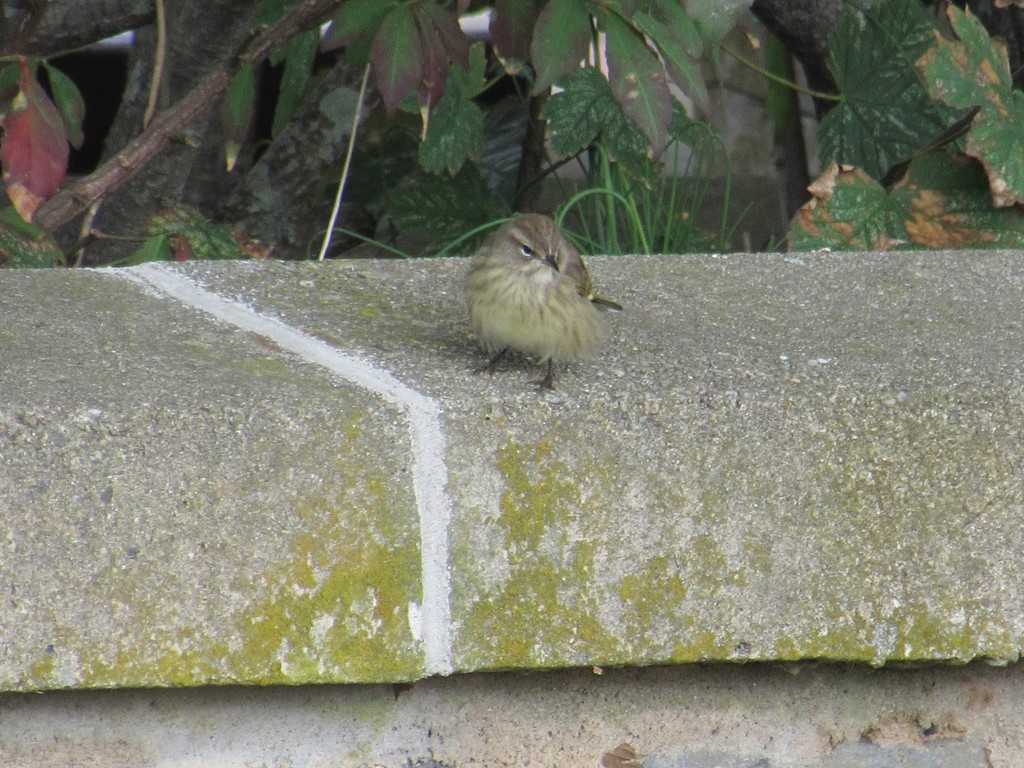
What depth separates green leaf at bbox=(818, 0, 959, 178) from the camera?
4.38m

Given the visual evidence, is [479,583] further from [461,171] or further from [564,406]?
[461,171]

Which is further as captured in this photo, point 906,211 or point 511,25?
point 906,211

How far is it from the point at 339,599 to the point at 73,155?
4651mm

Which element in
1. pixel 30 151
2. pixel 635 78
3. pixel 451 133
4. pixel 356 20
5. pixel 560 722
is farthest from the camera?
pixel 451 133

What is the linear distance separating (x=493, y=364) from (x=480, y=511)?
0.49 metres

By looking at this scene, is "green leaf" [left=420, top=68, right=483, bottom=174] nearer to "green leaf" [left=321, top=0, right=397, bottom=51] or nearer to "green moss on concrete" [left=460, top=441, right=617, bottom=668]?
"green leaf" [left=321, top=0, right=397, bottom=51]

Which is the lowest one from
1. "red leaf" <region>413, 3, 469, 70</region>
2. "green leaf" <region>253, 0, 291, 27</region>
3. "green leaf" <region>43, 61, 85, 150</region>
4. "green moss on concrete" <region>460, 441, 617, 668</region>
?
"green moss on concrete" <region>460, 441, 617, 668</region>

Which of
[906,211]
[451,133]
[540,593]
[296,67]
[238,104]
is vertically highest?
[296,67]

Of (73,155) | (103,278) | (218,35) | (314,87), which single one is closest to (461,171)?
(314,87)

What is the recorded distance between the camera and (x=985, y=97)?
3.64 m

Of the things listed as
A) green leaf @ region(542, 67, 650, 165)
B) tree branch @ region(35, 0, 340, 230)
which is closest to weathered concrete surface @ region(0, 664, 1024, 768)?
tree branch @ region(35, 0, 340, 230)

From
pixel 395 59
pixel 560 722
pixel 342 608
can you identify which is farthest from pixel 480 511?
pixel 395 59

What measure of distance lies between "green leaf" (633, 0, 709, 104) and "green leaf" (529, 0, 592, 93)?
0.12m

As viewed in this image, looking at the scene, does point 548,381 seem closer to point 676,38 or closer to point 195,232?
point 676,38
